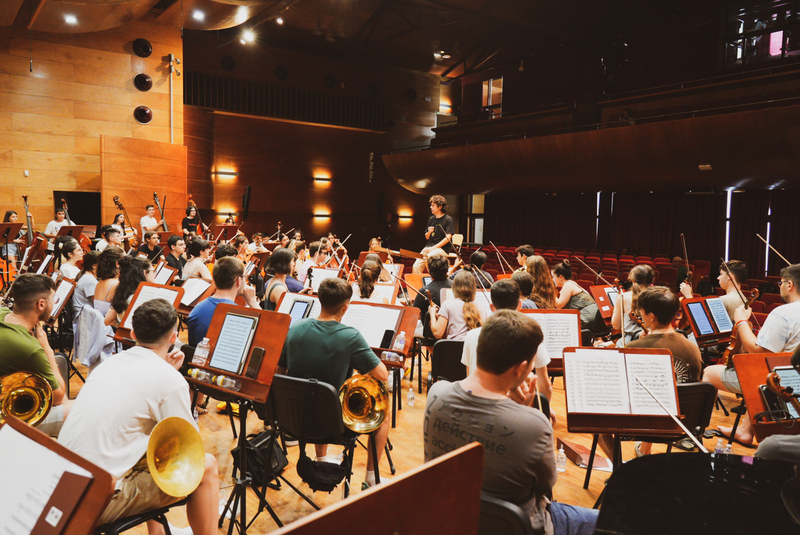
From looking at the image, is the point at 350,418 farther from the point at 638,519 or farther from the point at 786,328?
the point at 786,328

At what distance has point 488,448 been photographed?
71.9 inches

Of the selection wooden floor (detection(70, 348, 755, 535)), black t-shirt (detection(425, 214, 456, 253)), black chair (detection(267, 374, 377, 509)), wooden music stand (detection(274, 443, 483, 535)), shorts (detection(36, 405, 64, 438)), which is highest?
black t-shirt (detection(425, 214, 456, 253))

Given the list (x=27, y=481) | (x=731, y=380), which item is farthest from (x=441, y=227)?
(x=27, y=481)

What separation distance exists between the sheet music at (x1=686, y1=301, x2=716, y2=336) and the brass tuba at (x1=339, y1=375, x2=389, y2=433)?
11.4ft

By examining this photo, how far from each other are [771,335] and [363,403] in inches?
123

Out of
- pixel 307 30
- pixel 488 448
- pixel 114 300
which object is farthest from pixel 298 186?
pixel 488 448

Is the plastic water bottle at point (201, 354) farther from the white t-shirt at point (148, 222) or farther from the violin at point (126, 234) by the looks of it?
the white t-shirt at point (148, 222)

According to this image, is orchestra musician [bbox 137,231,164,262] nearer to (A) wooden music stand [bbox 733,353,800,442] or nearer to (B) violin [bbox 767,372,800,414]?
(A) wooden music stand [bbox 733,353,800,442]

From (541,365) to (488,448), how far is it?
1.26m

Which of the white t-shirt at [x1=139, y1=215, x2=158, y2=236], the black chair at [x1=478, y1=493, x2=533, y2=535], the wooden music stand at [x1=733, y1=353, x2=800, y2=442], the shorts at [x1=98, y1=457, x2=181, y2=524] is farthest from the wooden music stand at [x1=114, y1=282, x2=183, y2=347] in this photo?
the white t-shirt at [x1=139, y1=215, x2=158, y2=236]

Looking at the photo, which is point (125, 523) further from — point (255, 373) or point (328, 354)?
point (328, 354)

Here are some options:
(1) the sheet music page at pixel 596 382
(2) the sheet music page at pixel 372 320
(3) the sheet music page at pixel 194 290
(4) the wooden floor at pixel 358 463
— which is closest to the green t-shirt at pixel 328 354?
(2) the sheet music page at pixel 372 320

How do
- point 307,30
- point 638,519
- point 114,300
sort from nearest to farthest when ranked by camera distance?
point 638,519 → point 114,300 → point 307,30

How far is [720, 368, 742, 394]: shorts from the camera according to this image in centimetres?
416
